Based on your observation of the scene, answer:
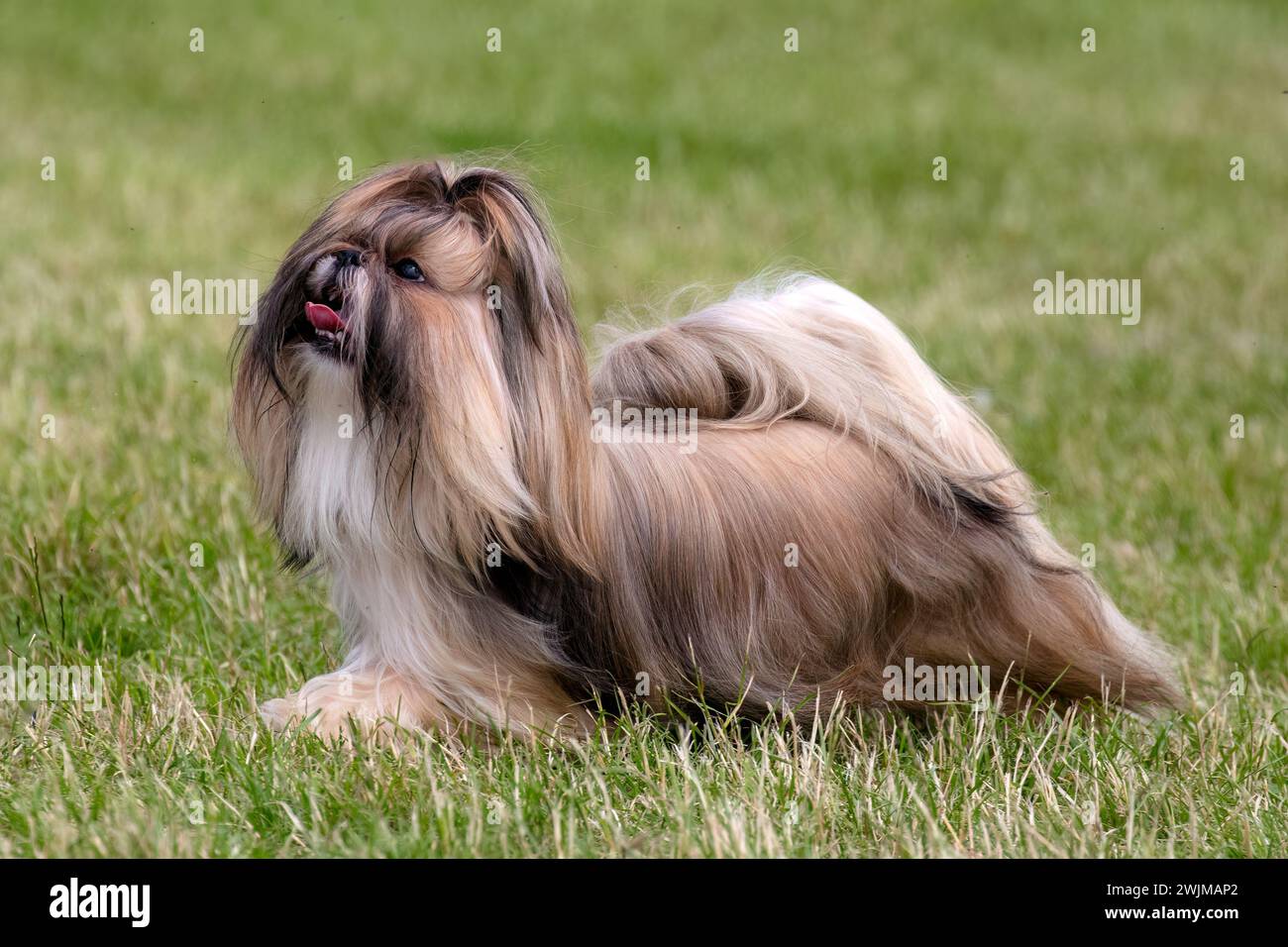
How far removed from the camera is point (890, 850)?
3219mm

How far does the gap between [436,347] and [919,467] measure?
1.30 metres

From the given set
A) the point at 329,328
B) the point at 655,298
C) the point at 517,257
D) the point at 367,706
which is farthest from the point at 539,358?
the point at 655,298

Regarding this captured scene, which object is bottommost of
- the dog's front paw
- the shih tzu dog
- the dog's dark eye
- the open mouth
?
the dog's front paw

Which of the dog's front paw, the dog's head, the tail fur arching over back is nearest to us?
the dog's head

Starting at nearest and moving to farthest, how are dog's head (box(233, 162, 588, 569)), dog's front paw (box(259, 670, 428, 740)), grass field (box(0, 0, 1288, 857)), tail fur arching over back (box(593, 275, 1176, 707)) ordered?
dog's head (box(233, 162, 588, 569)) → grass field (box(0, 0, 1288, 857)) → dog's front paw (box(259, 670, 428, 740)) → tail fur arching over back (box(593, 275, 1176, 707))

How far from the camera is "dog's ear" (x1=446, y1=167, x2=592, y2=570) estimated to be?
3.32 metres

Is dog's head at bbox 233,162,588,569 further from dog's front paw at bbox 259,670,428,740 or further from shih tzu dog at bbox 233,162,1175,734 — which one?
dog's front paw at bbox 259,670,428,740

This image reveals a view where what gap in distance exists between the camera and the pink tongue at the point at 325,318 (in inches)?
128

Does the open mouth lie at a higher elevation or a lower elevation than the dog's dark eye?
lower

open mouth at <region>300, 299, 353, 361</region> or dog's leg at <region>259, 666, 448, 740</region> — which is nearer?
open mouth at <region>300, 299, 353, 361</region>

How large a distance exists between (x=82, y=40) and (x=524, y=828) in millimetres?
13534

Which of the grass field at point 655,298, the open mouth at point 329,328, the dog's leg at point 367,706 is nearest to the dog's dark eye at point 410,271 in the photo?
the open mouth at point 329,328

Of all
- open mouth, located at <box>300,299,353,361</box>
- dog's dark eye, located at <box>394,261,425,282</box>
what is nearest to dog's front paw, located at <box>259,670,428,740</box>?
open mouth, located at <box>300,299,353,361</box>

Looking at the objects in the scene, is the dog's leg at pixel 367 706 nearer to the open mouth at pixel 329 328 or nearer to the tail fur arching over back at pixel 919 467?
the open mouth at pixel 329 328
